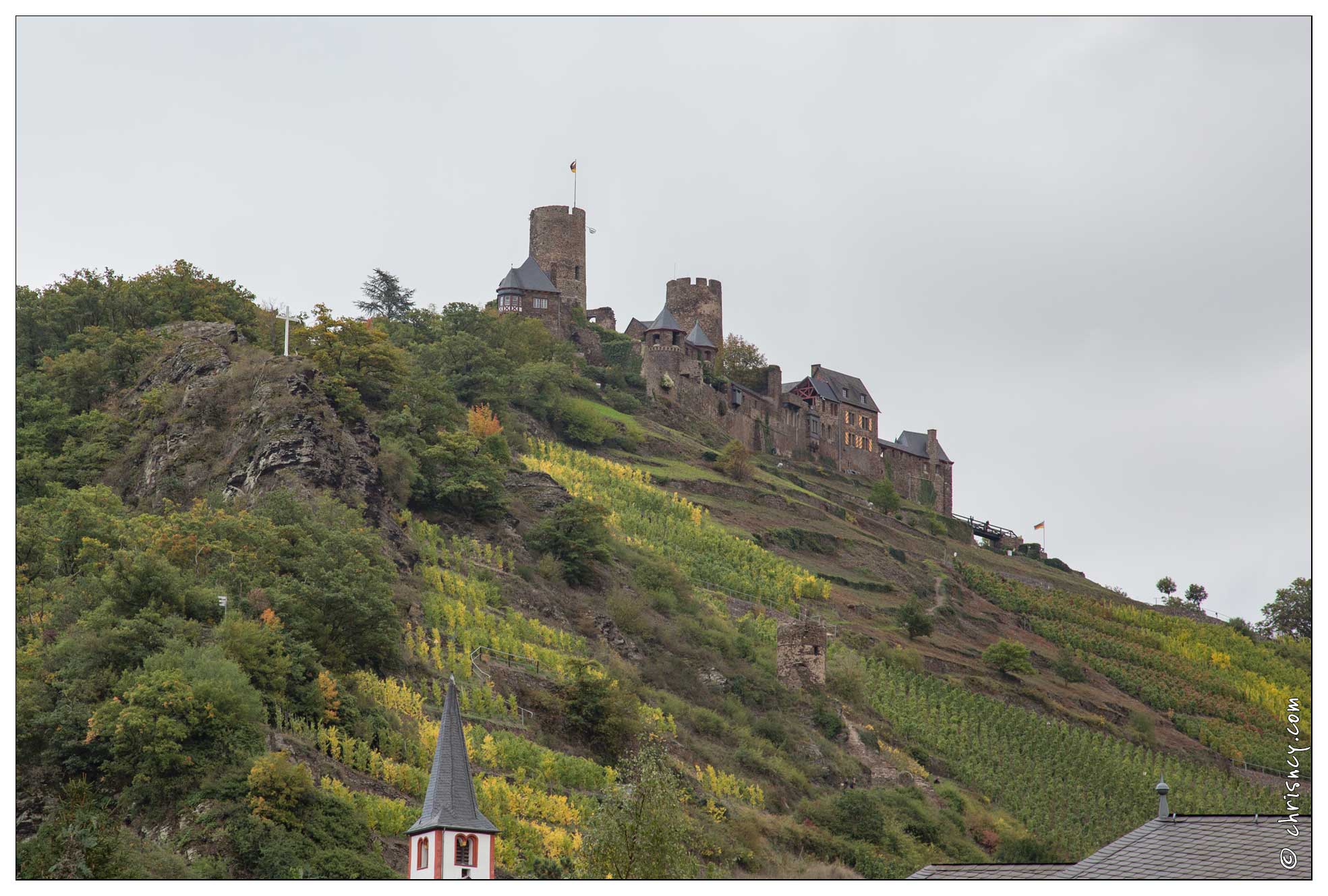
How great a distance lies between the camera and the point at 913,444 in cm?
12512

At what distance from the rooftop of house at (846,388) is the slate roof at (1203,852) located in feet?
304

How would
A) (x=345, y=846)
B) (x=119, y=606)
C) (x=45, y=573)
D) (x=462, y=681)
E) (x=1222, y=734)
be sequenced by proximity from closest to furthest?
(x=345, y=846) < (x=119, y=606) < (x=45, y=573) < (x=462, y=681) < (x=1222, y=734)

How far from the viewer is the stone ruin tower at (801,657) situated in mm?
63094

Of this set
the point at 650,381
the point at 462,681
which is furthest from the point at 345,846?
the point at 650,381

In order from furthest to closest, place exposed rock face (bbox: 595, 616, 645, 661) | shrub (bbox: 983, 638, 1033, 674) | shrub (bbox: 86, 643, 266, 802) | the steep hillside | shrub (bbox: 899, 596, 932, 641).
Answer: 1. shrub (bbox: 899, 596, 932, 641)
2. shrub (bbox: 983, 638, 1033, 674)
3. exposed rock face (bbox: 595, 616, 645, 661)
4. the steep hillside
5. shrub (bbox: 86, 643, 266, 802)

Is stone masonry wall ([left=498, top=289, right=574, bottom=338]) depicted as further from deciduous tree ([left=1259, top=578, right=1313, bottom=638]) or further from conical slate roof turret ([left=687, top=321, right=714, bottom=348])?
deciduous tree ([left=1259, top=578, right=1313, bottom=638])

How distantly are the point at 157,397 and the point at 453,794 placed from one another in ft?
106

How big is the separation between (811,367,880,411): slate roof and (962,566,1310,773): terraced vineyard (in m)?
23.5

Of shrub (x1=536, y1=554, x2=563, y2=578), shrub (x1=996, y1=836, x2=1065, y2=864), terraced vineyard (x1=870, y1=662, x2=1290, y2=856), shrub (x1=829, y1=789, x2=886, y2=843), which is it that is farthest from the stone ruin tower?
shrub (x1=996, y1=836, x2=1065, y2=864)

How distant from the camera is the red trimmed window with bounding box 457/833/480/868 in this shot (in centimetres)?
3403

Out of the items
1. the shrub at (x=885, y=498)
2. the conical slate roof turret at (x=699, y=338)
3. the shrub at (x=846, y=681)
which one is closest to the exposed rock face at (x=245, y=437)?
the shrub at (x=846, y=681)

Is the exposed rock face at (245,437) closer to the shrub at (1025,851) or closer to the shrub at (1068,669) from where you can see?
the shrub at (1025,851)

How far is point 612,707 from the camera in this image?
50.9m

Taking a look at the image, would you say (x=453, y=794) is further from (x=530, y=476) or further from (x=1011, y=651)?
(x=1011, y=651)
